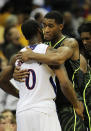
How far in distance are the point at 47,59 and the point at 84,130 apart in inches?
42.6

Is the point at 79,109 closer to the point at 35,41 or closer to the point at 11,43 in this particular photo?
the point at 35,41

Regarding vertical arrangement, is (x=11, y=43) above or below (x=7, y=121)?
above

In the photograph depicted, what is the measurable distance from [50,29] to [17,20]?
6.18 meters

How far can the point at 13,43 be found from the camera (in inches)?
372

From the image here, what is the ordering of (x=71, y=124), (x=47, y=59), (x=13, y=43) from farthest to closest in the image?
1. (x=13, y=43)
2. (x=71, y=124)
3. (x=47, y=59)

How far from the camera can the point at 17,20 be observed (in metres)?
11.5

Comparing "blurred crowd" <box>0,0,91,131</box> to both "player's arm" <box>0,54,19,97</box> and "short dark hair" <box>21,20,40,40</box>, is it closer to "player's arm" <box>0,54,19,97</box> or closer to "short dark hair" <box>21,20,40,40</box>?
"player's arm" <box>0,54,19,97</box>

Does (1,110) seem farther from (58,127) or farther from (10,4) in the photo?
(10,4)

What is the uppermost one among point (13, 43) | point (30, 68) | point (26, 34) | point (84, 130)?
point (13, 43)

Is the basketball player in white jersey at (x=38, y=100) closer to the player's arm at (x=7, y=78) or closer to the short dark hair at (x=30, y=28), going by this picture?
the short dark hair at (x=30, y=28)

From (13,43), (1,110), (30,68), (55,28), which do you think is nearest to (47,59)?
(30,68)

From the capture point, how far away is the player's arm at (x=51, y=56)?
4914 mm

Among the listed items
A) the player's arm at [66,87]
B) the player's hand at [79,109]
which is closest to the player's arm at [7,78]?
the player's arm at [66,87]

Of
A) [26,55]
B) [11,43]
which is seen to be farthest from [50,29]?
[11,43]
